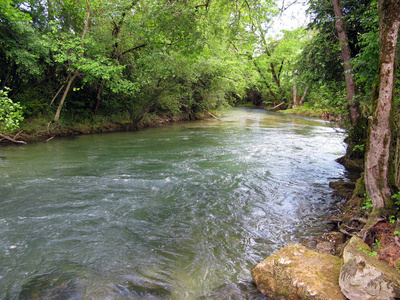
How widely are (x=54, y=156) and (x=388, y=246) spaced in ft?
34.1

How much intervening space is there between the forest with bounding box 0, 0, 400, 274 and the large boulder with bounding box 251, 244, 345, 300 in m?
1.12

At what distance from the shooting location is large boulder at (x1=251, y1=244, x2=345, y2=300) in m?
2.97

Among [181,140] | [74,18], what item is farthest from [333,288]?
[74,18]

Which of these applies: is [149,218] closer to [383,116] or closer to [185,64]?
[383,116]

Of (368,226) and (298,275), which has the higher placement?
(368,226)

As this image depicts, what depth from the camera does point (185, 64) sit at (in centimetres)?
1405

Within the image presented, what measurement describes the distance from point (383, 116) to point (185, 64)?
37.5ft

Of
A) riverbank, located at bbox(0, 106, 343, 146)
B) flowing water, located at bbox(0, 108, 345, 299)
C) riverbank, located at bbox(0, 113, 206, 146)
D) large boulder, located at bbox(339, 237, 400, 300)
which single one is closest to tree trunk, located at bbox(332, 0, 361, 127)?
riverbank, located at bbox(0, 106, 343, 146)

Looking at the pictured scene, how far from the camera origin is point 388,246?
3492 mm

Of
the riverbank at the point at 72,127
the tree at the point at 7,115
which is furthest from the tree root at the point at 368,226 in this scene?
the tree at the point at 7,115

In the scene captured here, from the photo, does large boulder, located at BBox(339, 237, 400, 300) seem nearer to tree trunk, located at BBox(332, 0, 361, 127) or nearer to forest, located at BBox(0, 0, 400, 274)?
forest, located at BBox(0, 0, 400, 274)

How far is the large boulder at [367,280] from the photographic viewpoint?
2658 mm

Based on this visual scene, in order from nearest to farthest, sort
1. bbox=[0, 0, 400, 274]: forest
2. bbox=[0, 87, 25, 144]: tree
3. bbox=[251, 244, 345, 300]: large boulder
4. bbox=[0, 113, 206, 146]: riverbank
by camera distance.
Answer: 1. bbox=[251, 244, 345, 300]: large boulder
2. bbox=[0, 0, 400, 274]: forest
3. bbox=[0, 87, 25, 144]: tree
4. bbox=[0, 113, 206, 146]: riverbank

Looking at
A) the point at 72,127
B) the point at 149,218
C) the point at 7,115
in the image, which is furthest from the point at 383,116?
the point at 72,127
